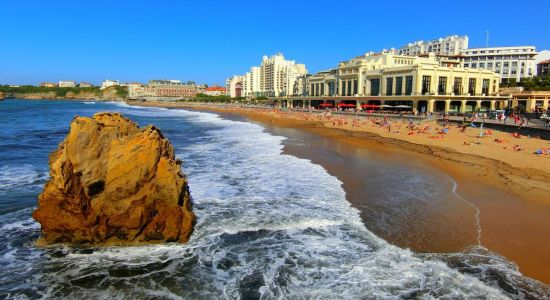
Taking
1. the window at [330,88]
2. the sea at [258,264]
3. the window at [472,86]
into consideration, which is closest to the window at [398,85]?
the window at [472,86]

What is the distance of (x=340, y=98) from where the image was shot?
8119 centimetres

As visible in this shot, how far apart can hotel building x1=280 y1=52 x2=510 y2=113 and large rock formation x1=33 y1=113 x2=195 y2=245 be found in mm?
53481

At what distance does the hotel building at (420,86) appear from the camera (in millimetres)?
61688

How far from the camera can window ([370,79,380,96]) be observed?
7275cm

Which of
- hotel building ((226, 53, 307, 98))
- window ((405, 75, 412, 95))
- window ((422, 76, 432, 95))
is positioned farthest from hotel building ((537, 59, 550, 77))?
hotel building ((226, 53, 307, 98))

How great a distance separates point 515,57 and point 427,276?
114 metres

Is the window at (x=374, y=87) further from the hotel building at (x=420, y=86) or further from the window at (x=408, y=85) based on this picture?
the window at (x=408, y=85)

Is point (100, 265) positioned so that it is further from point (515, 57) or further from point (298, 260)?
point (515, 57)

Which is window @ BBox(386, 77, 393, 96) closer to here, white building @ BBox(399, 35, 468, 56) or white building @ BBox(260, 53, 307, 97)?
white building @ BBox(399, 35, 468, 56)

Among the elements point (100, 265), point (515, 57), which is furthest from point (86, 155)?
point (515, 57)

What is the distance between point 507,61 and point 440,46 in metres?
37.1

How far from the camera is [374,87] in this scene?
243 ft

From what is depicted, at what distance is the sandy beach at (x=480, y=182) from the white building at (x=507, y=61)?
264 ft

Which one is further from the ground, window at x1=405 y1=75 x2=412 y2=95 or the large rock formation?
window at x1=405 y1=75 x2=412 y2=95
